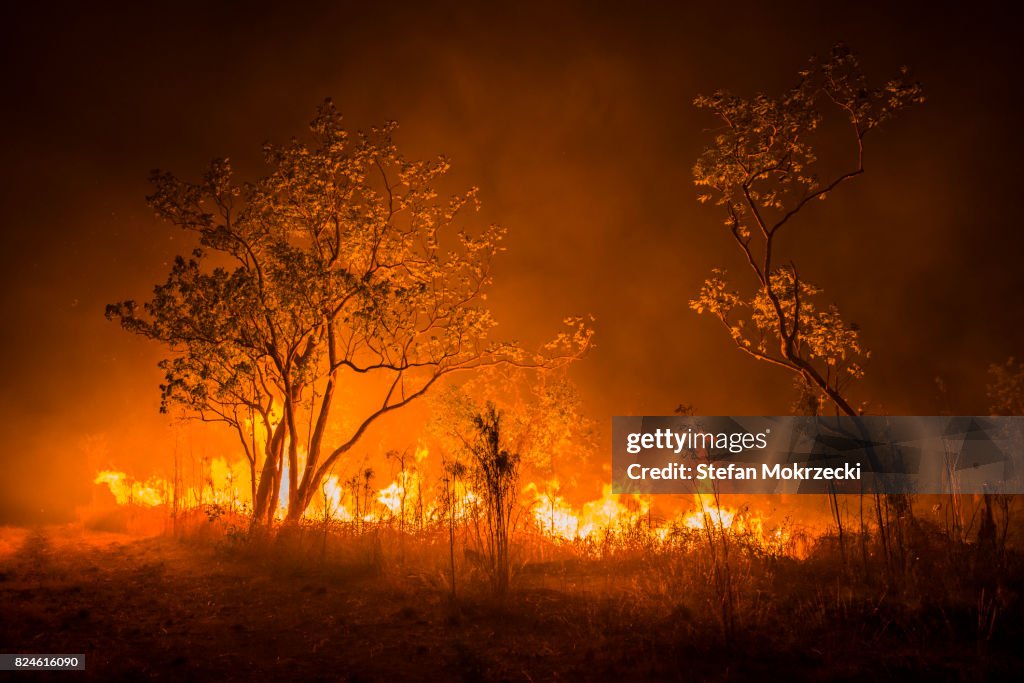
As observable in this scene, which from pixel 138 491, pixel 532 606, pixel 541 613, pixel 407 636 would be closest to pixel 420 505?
pixel 532 606

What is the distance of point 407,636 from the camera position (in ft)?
28.4

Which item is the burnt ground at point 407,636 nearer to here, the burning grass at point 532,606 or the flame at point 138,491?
the burning grass at point 532,606

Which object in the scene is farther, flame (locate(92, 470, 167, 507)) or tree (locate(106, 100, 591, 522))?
flame (locate(92, 470, 167, 507))

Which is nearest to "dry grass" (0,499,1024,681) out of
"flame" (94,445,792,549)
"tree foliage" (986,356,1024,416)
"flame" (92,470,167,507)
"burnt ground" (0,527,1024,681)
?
"burnt ground" (0,527,1024,681)

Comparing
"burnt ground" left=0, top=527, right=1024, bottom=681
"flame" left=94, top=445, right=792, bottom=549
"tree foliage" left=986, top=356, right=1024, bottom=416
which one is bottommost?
"burnt ground" left=0, top=527, right=1024, bottom=681

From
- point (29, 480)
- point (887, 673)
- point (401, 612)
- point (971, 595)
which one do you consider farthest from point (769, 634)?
point (29, 480)

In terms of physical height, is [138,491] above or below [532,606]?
above

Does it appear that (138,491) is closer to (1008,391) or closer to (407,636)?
(407,636)

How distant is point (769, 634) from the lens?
805 cm

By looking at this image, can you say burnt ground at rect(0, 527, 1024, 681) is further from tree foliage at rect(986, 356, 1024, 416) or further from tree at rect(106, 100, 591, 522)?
tree foliage at rect(986, 356, 1024, 416)

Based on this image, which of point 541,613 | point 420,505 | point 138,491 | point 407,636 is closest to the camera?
point 407,636

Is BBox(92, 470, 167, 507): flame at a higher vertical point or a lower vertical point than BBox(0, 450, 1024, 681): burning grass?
higher

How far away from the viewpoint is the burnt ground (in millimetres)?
7246

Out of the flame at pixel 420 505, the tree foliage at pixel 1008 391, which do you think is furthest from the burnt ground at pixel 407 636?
the tree foliage at pixel 1008 391
